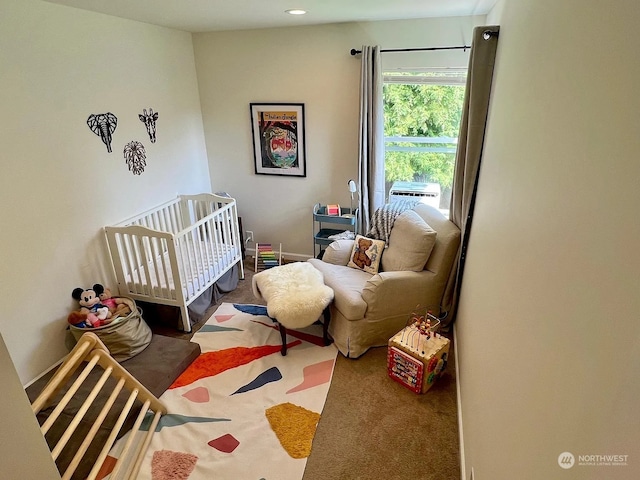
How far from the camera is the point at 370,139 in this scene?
345 cm

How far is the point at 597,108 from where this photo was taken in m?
0.66

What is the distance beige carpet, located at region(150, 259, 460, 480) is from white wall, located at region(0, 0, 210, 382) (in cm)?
200

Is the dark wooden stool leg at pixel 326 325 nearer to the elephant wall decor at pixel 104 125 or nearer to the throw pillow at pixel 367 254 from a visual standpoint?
the throw pillow at pixel 367 254

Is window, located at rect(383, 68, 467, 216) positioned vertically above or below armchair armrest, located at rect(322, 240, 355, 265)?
above

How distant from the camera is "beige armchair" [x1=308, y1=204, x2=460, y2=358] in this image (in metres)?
2.65

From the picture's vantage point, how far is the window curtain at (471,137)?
2.32 m

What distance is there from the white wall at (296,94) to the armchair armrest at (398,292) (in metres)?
1.42

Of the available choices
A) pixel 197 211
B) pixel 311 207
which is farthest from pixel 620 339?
pixel 197 211

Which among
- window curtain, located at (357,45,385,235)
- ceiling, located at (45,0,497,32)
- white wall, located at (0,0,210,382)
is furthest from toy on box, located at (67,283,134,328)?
window curtain, located at (357,45,385,235)

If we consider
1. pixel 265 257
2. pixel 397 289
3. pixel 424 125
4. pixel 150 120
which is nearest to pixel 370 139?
pixel 424 125

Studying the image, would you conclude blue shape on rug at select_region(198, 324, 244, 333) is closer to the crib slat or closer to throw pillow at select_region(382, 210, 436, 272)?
the crib slat

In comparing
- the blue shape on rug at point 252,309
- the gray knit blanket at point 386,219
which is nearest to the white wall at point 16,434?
the blue shape on rug at point 252,309

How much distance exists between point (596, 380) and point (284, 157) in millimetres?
3609

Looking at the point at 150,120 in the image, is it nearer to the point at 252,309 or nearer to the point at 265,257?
the point at 265,257
